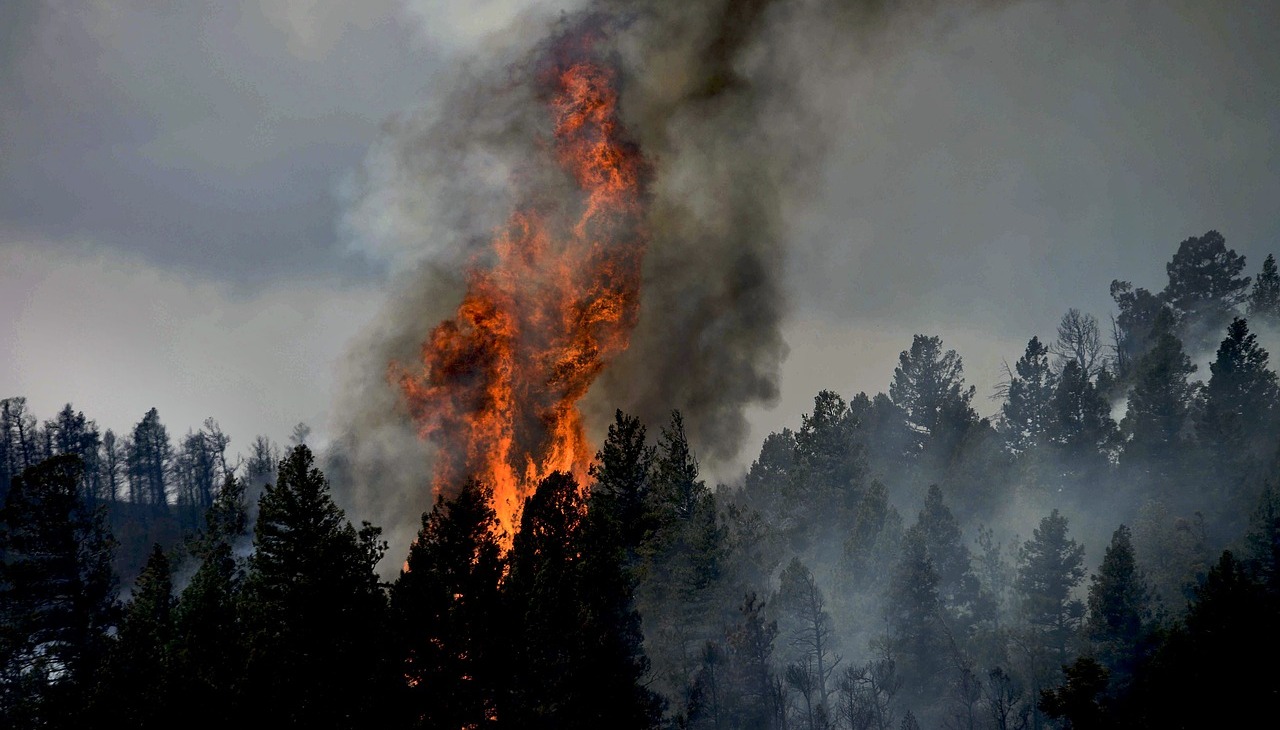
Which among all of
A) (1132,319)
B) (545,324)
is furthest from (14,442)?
(1132,319)

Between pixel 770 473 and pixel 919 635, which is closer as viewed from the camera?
pixel 919 635

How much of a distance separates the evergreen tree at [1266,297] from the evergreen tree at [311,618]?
102351mm

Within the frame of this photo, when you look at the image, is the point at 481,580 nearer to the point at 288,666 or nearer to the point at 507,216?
the point at 288,666

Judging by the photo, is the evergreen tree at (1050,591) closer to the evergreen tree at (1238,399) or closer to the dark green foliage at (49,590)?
the evergreen tree at (1238,399)

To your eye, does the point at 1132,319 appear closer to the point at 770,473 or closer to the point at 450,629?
the point at 770,473

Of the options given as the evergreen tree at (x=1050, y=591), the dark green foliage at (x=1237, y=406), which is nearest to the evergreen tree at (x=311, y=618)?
the evergreen tree at (x=1050, y=591)

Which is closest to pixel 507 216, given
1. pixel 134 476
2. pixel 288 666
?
pixel 288 666

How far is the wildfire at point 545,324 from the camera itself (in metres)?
55.3

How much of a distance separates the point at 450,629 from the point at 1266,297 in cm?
10208

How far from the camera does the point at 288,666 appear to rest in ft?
75.4

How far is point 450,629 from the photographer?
27.0 m

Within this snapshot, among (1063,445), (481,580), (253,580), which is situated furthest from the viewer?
(1063,445)

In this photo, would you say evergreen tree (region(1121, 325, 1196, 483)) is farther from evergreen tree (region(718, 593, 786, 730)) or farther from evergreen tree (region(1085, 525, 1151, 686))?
evergreen tree (region(718, 593, 786, 730))

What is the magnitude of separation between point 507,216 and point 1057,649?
A: 4703cm
